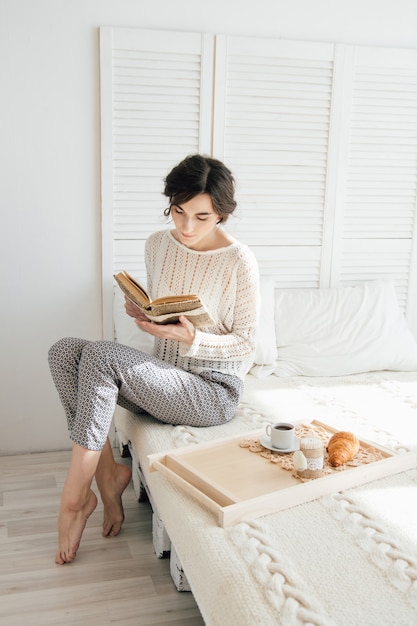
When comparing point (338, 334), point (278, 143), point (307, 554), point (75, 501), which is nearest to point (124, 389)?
point (75, 501)

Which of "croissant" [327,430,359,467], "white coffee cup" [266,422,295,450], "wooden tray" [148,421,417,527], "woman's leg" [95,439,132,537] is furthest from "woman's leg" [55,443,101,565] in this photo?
"croissant" [327,430,359,467]

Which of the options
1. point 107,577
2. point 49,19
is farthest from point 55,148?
point 107,577

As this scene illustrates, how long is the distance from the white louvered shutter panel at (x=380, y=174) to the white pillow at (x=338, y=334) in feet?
0.71

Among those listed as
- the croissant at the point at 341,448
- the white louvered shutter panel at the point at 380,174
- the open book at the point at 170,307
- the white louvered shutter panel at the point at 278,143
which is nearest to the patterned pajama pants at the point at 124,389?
the open book at the point at 170,307

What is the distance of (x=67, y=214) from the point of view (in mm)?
2645

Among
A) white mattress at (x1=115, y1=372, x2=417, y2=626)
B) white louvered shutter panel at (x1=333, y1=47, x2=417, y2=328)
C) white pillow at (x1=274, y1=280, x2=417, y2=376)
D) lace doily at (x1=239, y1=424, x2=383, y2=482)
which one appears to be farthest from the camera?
white louvered shutter panel at (x1=333, y1=47, x2=417, y2=328)

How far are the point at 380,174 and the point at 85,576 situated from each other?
6.74 ft

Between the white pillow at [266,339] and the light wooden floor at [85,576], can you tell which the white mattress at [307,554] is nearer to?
the light wooden floor at [85,576]

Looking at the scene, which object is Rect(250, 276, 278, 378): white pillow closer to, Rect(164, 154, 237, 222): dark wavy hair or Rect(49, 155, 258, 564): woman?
Rect(49, 155, 258, 564): woman

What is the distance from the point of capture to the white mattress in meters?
1.17

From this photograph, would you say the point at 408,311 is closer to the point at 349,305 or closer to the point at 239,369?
the point at 349,305

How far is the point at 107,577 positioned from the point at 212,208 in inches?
43.8

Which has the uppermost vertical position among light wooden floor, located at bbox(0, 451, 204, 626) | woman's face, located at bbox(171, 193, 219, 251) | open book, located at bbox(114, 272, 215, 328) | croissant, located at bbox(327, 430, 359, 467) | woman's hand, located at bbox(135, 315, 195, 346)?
woman's face, located at bbox(171, 193, 219, 251)

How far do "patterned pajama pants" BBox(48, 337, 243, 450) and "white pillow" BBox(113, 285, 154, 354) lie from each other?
1.50 feet
